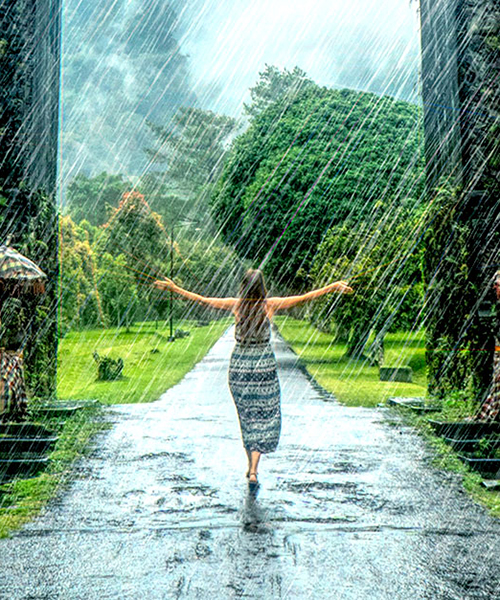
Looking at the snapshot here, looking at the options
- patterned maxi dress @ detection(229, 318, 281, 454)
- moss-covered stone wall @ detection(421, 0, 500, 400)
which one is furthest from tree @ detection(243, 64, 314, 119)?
patterned maxi dress @ detection(229, 318, 281, 454)

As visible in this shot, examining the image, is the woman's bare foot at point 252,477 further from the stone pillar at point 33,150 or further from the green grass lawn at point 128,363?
the green grass lawn at point 128,363

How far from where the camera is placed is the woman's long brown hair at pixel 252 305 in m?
5.76

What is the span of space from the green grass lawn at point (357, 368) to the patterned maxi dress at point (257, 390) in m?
5.76

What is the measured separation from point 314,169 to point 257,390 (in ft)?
68.4

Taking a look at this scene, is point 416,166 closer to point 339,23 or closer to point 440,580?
point 440,580

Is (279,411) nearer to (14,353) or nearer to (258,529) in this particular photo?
(258,529)

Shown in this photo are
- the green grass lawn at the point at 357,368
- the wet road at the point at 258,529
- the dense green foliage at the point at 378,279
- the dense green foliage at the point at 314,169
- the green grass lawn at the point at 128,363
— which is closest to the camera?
the wet road at the point at 258,529

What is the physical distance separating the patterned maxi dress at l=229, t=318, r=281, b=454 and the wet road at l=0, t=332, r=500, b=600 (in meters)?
0.41

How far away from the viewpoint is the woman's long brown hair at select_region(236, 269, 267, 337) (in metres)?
5.76

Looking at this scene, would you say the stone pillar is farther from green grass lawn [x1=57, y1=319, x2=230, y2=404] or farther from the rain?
green grass lawn [x1=57, y1=319, x2=230, y2=404]

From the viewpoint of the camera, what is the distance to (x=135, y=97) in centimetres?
11288

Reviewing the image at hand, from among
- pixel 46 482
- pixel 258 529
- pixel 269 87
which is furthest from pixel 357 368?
pixel 269 87

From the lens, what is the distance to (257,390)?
5.82 m

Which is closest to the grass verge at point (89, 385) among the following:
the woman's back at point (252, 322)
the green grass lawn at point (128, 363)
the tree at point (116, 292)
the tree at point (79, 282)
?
the green grass lawn at point (128, 363)
